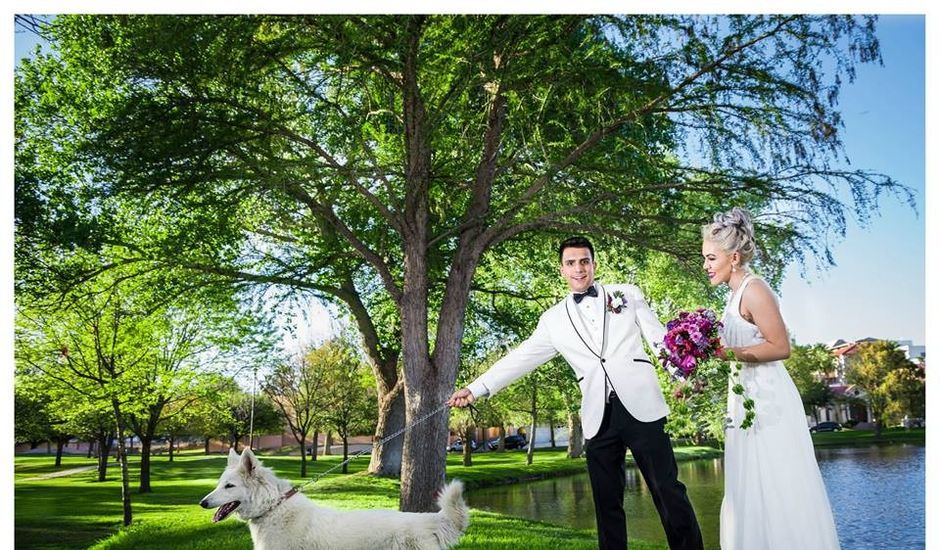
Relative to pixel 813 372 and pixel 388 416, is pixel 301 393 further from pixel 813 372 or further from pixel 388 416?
pixel 813 372

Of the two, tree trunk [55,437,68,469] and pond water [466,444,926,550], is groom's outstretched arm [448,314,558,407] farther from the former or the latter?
pond water [466,444,926,550]

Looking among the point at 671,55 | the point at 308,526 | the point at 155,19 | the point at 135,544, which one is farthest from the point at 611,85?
the point at 135,544

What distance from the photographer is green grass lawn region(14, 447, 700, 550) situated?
4930 mm

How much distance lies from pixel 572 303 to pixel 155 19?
3.53 meters

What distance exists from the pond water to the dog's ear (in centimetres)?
475

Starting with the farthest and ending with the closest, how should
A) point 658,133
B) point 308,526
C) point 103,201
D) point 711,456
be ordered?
point 711,456
point 658,133
point 103,201
point 308,526

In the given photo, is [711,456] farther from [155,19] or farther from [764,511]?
[155,19]

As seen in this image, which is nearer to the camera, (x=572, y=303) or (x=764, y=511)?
(x=764, y=511)

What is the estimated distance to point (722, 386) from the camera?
4125mm

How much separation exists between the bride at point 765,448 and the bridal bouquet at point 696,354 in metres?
0.07

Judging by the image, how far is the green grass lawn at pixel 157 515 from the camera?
16.2 feet

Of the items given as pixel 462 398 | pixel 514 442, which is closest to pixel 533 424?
pixel 514 442

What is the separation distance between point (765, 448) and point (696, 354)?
17.7 inches

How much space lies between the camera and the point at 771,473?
2.78 metres
